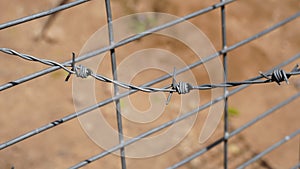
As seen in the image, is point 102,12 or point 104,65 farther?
point 102,12

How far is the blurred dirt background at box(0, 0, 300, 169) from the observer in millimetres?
2152

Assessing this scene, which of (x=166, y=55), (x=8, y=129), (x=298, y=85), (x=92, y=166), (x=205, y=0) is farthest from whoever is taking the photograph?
(x=205, y=0)

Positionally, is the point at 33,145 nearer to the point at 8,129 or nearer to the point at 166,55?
the point at 8,129

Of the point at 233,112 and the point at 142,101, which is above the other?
the point at 142,101

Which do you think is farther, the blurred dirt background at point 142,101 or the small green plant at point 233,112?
the small green plant at point 233,112

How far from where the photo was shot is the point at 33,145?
2.19m

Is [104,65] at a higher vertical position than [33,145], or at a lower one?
higher

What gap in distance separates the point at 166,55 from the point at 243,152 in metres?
0.66

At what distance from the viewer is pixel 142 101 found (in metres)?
2.43

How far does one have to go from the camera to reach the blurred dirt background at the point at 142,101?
2152 millimetres

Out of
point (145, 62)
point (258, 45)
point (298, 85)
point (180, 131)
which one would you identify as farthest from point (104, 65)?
point (298, 85)

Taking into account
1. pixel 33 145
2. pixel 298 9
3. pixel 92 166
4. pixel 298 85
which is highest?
pixel 298 9

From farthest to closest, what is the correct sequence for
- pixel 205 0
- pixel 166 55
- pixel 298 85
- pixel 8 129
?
1. pixel 205 0
2. pixel 166 55
3. pixel 298 85
4. pixel 8 129

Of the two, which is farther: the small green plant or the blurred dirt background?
the small green plant
